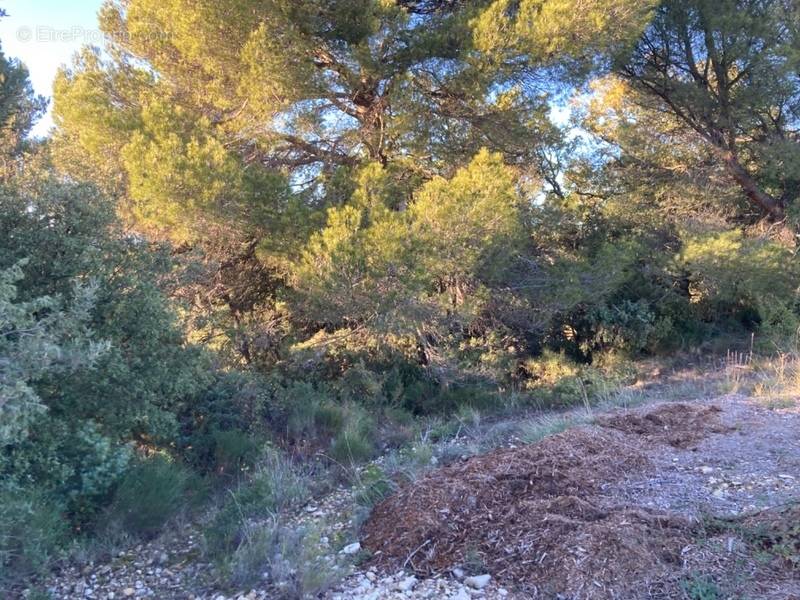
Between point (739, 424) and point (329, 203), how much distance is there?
20.9 ft

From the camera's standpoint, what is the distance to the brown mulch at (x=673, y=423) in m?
6.06

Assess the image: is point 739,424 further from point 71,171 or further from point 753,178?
point 753,178

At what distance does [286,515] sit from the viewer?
17.5 ft

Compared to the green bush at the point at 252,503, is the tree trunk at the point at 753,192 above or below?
above

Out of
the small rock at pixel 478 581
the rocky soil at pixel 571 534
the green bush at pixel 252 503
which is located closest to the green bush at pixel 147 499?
the rocky soil at pixel 571 534

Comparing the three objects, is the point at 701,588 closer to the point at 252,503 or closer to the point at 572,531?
the point at 572,531

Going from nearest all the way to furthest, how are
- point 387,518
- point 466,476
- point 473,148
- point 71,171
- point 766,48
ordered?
point 387,518
point 466,476
point 71,171
point 473,148
point 766,48

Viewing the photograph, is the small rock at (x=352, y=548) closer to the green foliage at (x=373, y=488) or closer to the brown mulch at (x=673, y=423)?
the green foliage at (x=373, y=488)

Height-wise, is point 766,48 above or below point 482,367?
above

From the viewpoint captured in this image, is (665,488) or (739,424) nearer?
(665,488)

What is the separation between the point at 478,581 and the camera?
3758 mm

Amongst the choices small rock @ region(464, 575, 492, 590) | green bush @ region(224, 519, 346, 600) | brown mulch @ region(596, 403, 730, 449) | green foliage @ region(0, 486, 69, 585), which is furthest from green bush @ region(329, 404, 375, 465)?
small rock @ region(464, 575, 492, 590)

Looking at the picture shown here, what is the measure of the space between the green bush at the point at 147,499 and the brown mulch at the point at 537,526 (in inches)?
74.4

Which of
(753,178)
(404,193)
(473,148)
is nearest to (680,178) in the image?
(753,178)
